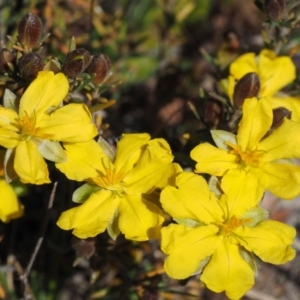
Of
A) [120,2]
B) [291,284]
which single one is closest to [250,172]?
[291,284]

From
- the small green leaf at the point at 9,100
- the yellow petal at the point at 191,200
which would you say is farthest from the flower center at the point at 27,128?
the yellow petal at the point at 191,200

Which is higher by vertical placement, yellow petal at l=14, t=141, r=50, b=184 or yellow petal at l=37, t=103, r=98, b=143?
yellow petal at l=37, t=103, r=98, b=143

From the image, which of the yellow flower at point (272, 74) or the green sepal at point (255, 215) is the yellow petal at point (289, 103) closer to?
the yellow flower at point (272, 74)

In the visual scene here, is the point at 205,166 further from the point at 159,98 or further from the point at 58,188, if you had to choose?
the point at 159,98

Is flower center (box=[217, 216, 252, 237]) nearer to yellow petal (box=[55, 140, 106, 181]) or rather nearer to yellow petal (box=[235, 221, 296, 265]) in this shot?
yellow petal (box=[235, 221, 296, 265])

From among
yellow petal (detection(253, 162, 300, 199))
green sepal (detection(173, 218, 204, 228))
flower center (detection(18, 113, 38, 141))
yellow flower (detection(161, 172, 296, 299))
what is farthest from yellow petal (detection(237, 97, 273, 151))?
flower center (detection(18, 113, 38, 141))
